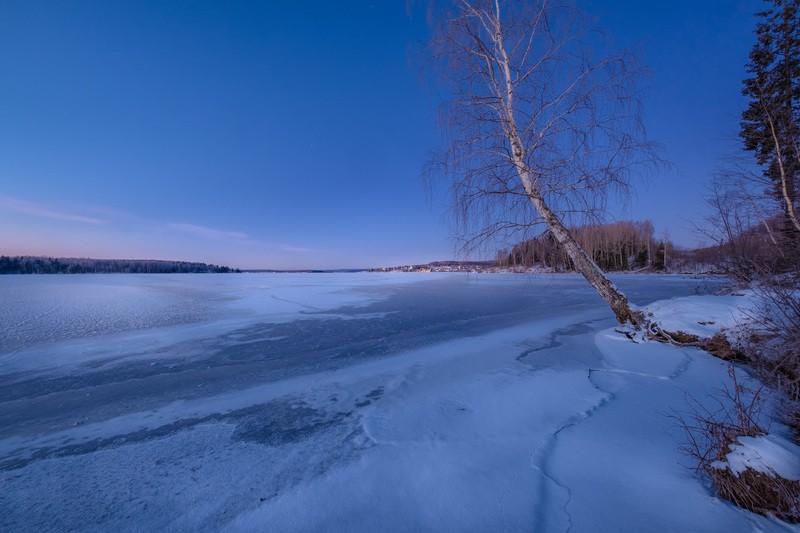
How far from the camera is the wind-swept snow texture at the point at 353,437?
1510 millimetres

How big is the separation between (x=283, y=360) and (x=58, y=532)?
2863mm

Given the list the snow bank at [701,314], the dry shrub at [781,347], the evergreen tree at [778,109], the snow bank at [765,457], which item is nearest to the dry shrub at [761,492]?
the snow bank at [765,457]

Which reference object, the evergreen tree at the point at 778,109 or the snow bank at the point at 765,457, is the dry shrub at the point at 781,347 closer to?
the snow bank at the point at 765,457

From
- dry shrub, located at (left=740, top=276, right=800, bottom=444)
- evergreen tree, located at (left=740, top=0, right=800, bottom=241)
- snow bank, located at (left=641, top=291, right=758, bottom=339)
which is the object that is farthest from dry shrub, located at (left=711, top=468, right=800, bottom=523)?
evergreen tree, located at (left=740, top=0, right=800, bottom=241)

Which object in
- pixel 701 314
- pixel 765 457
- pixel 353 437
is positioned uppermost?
pixel 701 314

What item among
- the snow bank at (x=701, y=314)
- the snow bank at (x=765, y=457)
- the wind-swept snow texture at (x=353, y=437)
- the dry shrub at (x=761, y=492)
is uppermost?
the snow bank at (x=701, y=314)

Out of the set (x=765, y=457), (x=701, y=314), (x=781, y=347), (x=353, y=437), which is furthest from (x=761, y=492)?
(x=701, y=314)

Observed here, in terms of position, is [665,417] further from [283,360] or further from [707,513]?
[283,360]

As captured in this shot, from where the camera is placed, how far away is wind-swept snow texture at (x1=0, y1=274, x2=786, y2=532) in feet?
4.95

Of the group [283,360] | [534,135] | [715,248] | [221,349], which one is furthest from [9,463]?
[715,248]

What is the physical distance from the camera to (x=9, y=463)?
2.07 meters

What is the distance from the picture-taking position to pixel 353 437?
227 centimetres

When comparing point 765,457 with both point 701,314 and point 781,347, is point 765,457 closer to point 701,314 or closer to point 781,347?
point 781,347

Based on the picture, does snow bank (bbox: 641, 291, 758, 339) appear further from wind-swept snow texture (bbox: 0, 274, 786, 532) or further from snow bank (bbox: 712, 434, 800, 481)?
snow bank (bbox: 712, 434, 800, 481)
